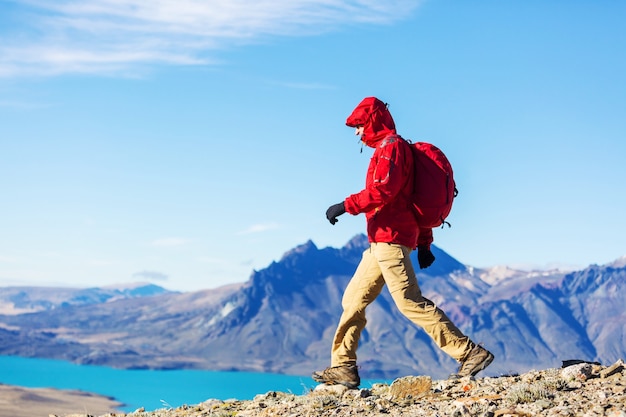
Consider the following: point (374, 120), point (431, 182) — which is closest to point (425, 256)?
point (431, 182)

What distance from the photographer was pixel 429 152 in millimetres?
7973

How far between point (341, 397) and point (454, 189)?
2.26 m

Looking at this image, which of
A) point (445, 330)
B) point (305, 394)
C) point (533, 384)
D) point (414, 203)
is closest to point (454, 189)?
point (414, 203)

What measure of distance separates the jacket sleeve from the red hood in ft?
1.34

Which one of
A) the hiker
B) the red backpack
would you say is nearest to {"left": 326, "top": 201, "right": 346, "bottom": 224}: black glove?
the hiker

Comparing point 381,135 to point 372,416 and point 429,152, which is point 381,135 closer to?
point 429,152

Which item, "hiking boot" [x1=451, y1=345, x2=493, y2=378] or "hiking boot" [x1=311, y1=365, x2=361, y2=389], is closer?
"hiking boot" [x1=451, y1=345, x2=493, y2=378]

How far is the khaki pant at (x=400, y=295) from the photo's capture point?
8.05 metres

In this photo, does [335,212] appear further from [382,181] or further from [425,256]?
[425,256]

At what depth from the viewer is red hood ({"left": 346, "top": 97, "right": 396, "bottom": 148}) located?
824 centimetres

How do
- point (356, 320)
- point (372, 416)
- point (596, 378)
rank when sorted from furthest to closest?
point (356, 320) → point (596, 378) → point (372, 416)

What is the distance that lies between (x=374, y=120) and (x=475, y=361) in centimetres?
249

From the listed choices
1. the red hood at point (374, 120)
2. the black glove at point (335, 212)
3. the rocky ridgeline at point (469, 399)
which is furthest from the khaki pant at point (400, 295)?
the red hood at point (374, 120)

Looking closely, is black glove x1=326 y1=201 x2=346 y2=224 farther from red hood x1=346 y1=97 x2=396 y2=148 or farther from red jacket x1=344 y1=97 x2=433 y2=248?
red hood x1=346 y1=97 x2=396 y2=148
